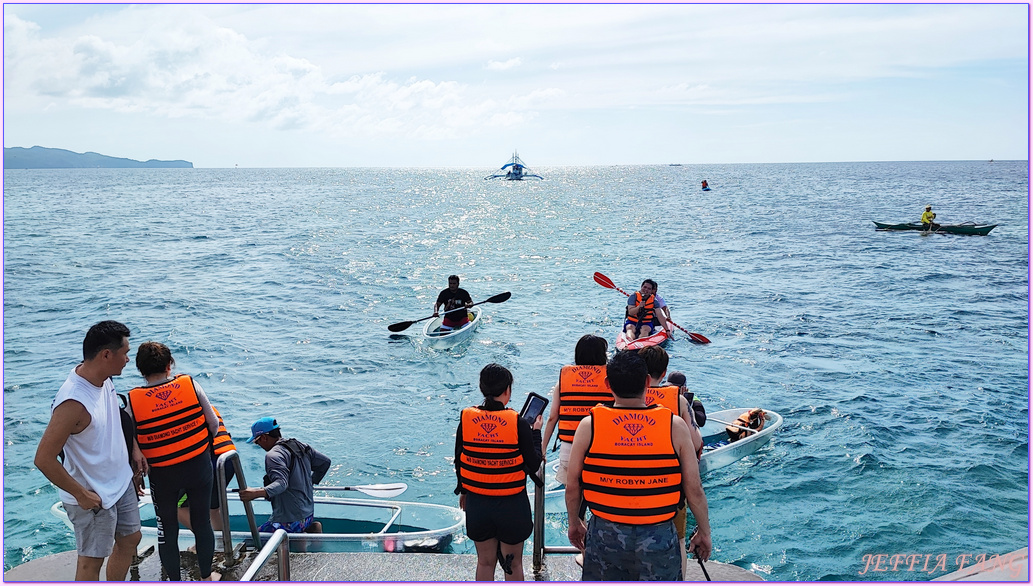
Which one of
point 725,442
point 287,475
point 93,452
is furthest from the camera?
point 725,442

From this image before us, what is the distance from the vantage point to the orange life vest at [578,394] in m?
5.75

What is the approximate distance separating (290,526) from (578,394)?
109 inches

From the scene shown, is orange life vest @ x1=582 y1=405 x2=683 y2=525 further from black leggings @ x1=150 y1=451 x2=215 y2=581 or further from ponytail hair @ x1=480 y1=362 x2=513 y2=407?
black leggings @ x1=150 y1=451 x2=215 y2=581

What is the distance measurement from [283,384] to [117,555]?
11.3 meters

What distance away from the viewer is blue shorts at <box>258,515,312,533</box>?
20.3 ft

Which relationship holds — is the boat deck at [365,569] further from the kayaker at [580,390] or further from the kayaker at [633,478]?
the kayaker at [633,478]

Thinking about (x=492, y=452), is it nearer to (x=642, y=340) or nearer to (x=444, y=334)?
(x=642, y=340)

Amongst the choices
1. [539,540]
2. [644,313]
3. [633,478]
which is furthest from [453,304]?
[633,478]

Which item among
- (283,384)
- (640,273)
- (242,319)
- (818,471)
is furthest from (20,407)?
(640,273)

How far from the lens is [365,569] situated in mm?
5457

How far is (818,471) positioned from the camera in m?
10.8

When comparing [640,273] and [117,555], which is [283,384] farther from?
[640,273]

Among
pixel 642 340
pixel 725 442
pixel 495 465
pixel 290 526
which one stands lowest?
pixel 725 442

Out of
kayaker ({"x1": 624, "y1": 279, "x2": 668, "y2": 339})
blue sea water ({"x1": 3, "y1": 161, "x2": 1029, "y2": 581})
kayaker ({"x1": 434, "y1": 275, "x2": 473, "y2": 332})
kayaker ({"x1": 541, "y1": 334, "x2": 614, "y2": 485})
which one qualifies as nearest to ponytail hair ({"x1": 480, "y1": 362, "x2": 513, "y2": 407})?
kayaker ({"x1": 541, "y1": 334, "x2": 614, "y2": 485})
